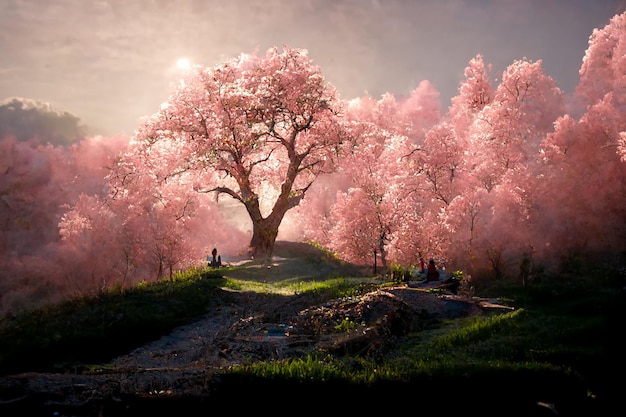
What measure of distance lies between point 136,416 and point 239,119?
78.4 feet

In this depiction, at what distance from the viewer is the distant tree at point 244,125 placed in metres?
30.2

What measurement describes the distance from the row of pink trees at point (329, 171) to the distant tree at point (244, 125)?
0.08m

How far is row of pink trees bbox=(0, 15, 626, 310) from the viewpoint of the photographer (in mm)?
24156

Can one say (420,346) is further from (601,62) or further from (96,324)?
(601,62)

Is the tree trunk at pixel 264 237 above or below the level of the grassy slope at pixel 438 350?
above

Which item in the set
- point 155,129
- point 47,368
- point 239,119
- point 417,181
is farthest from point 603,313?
point 155,129

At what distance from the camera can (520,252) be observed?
78.3 ft

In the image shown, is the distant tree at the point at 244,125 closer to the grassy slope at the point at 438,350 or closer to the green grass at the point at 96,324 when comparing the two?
the green grass at the point at 96,324

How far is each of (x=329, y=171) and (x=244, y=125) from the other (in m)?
6.61

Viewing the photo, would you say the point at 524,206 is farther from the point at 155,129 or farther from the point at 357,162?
the point at 155,129

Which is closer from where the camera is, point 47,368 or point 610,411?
point 610,411

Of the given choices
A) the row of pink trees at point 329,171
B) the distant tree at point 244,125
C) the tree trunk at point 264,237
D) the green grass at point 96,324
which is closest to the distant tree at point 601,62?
the row of pink trees at point 329,171

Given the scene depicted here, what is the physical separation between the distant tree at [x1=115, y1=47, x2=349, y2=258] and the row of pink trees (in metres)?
0.08

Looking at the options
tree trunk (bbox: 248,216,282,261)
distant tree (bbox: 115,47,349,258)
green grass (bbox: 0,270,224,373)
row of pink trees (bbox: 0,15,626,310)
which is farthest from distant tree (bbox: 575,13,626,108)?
green grass (bbox: 0,270,224,373)
